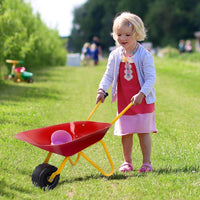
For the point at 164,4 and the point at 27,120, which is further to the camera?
the point at 164,4

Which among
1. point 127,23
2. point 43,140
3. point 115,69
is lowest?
point 43,140

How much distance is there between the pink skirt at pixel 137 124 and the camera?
4.79m

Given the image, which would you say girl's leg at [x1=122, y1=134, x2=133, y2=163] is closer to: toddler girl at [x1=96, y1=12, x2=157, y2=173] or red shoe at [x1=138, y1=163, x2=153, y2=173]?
toddler girl at [x1=96, y1=12, x2=157, y2=173]

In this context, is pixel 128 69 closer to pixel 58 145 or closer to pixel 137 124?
pixel 137 124

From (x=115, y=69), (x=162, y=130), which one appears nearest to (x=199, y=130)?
(x=162, y=130)

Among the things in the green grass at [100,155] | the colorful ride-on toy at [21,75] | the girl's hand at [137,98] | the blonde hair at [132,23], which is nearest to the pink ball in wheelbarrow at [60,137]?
the green grass at [100,155]

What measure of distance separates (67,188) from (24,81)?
1105cm

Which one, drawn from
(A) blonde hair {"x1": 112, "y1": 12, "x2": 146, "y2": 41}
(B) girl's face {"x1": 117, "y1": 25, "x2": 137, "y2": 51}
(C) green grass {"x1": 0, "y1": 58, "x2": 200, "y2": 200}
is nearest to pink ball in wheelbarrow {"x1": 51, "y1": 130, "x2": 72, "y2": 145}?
(C) green grass {"x1": 0, "y1": 58, "x2": 200, "y2": 200}

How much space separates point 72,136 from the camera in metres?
4.91

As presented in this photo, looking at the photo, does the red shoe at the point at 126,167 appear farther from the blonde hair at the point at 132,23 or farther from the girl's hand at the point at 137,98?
the blonde hair at the point at 132,23

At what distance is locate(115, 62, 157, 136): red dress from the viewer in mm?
4762

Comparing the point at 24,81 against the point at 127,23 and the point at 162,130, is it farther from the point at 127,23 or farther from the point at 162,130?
the point at 127,23

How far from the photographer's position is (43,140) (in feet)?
15.2

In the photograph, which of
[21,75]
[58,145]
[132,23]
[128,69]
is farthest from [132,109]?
[21,75]
